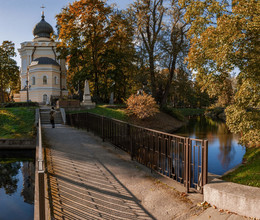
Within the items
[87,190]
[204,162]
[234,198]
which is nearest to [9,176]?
[87,190]

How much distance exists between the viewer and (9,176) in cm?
860

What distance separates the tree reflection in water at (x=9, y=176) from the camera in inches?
296

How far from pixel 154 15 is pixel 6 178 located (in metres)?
20.3

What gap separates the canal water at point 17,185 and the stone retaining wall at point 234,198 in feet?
14.7

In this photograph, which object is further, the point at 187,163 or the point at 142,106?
the point at 142,106

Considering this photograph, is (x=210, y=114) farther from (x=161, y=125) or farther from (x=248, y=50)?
(x=248, y=50)

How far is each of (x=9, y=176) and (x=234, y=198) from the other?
8.15 metres

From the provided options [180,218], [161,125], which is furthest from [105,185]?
[161,125]

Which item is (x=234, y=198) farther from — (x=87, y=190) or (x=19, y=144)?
(x=19, y=144)

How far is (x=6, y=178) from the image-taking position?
8.40 metres

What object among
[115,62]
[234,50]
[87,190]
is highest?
[115,62]

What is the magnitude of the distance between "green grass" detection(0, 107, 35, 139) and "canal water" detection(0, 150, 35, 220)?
121cm

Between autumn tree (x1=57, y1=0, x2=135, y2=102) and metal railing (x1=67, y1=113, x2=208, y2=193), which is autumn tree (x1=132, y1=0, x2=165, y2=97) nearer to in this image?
autumn tree (x1=57, y1=0, x2=135, y2=102)

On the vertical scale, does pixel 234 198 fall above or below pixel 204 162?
below
